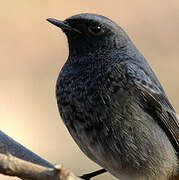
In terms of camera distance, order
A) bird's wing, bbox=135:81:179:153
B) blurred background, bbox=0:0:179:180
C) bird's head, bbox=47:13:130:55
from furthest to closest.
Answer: blurred background, bbox=0:0:179:180 → bird's head, bbox=47:13:130:55 → bird's wing, bbox=135:81:179:153

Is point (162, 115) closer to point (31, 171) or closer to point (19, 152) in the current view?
point (19, 152)

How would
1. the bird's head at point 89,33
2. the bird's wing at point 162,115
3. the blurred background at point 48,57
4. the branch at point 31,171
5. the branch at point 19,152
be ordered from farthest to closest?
the blurred background at point 48,57
the bird's head at point 89,33
the bird's wing at point 162,115
the branch at point 19,152
the branch at point 31,171

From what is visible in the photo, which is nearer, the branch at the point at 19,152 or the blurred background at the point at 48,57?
the branch at the point at 19,152

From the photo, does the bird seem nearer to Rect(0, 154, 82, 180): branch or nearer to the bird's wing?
the bird's wing

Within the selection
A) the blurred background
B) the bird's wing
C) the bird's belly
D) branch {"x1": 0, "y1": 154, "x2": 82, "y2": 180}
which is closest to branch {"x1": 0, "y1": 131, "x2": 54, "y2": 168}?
the bird's belly

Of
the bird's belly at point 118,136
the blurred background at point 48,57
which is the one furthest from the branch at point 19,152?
the blurred background at point 48,57

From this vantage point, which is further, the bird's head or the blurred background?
the blurred background

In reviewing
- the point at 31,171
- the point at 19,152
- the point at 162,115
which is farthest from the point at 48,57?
the point at 31,171

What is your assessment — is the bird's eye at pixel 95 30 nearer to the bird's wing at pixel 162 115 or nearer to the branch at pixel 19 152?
the bird's wing at pixel 162 115
